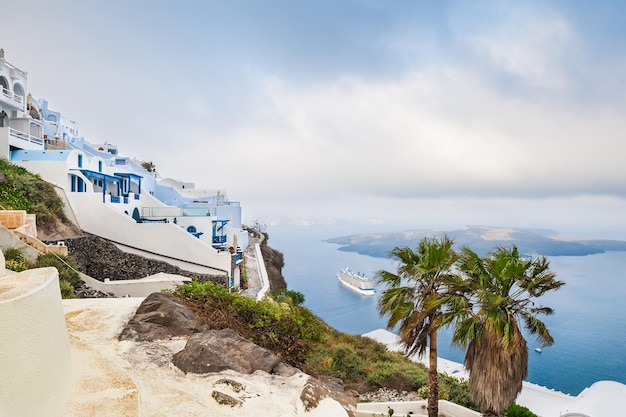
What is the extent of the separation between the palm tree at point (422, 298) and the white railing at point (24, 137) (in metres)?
21.8

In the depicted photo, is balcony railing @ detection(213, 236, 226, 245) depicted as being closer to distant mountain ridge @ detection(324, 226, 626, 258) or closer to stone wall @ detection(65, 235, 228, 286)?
stone wall @ detection(65, 235, 228, 286)

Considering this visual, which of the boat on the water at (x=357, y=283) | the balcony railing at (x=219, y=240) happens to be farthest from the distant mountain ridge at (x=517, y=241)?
the balcony railing at (x=219, y=240)

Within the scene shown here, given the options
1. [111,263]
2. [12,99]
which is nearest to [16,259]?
[111,263]

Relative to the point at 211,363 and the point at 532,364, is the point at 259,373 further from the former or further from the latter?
the point at 532,364

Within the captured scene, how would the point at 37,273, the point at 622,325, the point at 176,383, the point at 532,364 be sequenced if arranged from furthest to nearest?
the point at 622,325 < the point at 532,364 < the point at 176,383 < the point at 37,273

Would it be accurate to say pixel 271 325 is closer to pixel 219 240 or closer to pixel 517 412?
pixel 517 412

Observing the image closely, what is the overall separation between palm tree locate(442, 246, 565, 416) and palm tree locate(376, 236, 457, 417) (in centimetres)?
58

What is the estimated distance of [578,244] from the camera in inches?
5143

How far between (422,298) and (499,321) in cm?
170

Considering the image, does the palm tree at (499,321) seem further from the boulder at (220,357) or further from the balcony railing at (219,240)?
the balcony railing at (219,240)

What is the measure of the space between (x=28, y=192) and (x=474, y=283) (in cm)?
1801

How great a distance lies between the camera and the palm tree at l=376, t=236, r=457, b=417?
25.7 feet

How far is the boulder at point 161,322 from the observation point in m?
5.99

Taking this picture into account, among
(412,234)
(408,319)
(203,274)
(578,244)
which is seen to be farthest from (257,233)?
(578,244)
